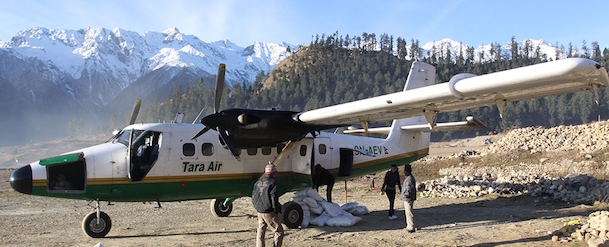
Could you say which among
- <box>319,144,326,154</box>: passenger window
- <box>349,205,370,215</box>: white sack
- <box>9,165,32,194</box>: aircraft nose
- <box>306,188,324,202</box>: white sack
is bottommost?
<box>349,205,370,215</box>: white sack

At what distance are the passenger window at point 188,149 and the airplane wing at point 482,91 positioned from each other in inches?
107

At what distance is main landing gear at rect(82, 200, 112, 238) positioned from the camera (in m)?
9.66

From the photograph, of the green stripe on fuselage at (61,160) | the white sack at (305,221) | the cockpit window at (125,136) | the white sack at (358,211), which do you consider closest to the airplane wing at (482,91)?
the white sack at (305,221)

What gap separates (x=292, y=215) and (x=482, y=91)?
5576mm

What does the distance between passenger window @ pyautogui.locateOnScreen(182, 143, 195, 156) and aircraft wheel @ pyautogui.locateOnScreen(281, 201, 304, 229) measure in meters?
2.66

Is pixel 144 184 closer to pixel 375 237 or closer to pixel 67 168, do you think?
pixel 67 168

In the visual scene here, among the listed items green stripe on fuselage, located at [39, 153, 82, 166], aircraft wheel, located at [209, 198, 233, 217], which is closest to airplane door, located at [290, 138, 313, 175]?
aircraft wheel, located at [209, 198, 233, 217]

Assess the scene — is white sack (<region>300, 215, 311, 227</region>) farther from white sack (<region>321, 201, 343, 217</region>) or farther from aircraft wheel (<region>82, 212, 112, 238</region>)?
aircraft wheel (<region>82, 212, 112, 238</region>)

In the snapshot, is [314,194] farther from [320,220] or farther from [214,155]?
[214,155]

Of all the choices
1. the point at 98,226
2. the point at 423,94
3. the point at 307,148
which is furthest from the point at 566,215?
the point at 98,226

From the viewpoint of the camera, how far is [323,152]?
1265 centimetres

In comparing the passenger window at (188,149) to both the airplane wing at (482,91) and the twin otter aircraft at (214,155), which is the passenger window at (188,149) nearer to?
the twin otter aircraft at (214,155)

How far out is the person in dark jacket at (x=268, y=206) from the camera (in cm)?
702

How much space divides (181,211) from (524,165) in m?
17.1
